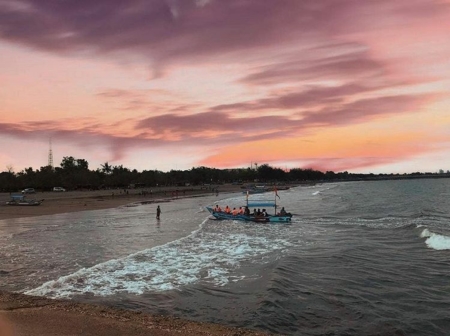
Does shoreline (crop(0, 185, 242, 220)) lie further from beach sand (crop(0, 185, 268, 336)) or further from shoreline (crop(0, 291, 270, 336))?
shoreline (crop(0, 291, 270, 336))

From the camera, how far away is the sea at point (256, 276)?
1281 centimetres

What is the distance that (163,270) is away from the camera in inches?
759

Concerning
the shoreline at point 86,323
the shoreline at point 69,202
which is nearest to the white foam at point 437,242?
the shoreline at point 86,323

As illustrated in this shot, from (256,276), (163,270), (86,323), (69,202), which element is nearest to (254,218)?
(163,270)

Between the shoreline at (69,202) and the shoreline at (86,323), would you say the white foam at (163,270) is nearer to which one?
the shoreline at (86,323)

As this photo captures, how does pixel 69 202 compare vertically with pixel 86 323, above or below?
above

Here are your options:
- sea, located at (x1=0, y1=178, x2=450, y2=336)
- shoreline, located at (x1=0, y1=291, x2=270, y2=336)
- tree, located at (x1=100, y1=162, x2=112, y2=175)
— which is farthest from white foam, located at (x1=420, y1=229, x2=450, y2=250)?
tree, located at (x1=100, y1=162, x2=112, y2=175)

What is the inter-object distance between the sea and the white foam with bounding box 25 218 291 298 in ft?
0.17

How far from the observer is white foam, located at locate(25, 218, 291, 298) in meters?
15.9

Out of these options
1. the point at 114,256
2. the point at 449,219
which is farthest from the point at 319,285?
the point at 449,219

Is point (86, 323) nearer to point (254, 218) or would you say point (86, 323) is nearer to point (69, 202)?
point (254, 218)

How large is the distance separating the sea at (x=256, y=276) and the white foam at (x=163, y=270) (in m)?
0.05

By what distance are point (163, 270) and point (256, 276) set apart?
4620 millimetres

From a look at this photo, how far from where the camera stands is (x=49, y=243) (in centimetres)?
2798
